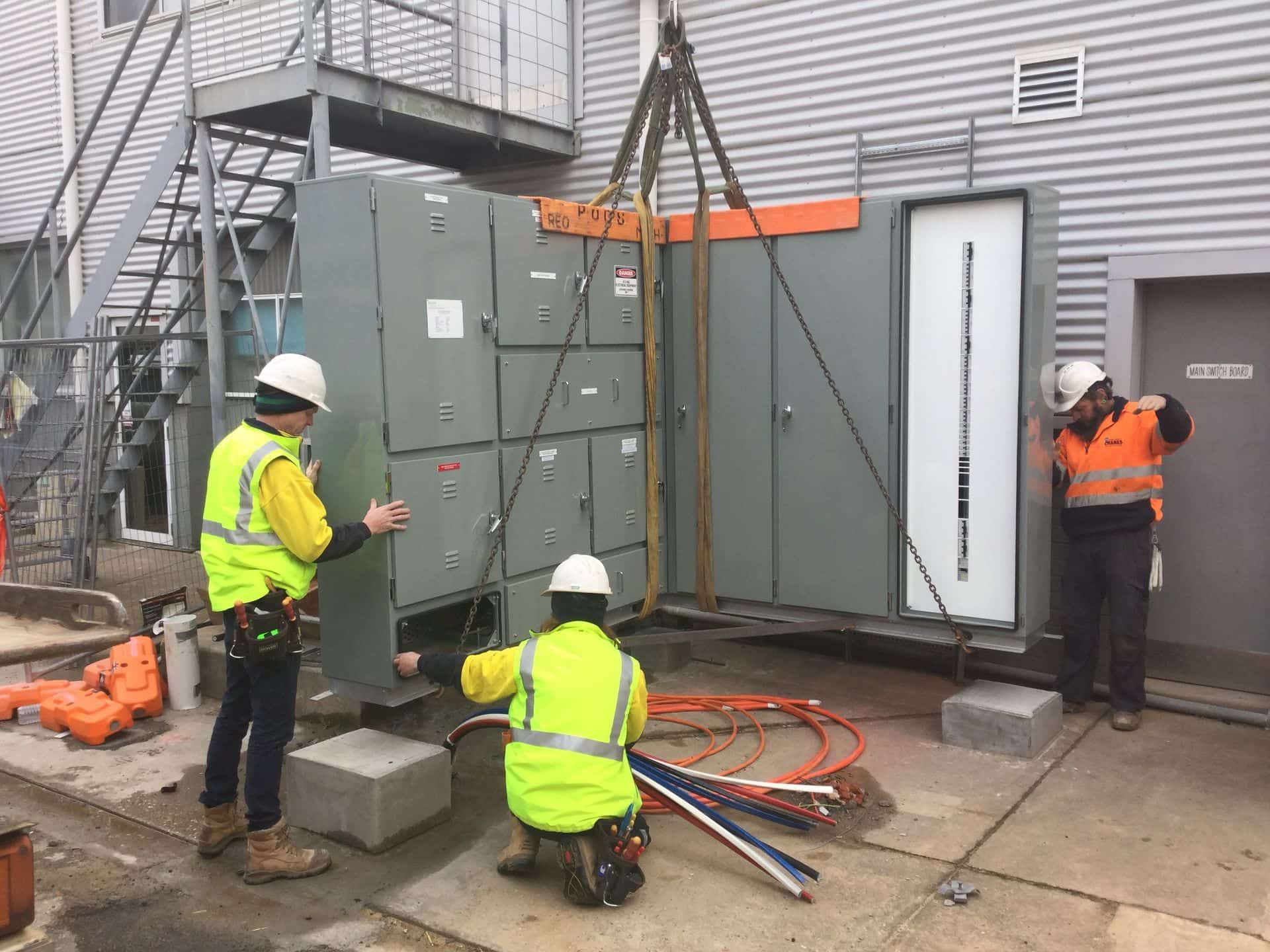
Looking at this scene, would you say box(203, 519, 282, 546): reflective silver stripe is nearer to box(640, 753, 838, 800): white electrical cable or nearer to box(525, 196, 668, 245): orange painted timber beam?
box(640, 753, 838, 800): white electrical cable

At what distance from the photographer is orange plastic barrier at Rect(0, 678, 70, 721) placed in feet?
22.2

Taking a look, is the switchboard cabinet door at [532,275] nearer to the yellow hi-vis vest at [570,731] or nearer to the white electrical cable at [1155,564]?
the yellow hi-vis vest at [570,731]

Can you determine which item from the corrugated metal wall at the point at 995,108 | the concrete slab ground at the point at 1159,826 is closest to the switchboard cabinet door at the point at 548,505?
the concrete slab ground at the point at 1159,826

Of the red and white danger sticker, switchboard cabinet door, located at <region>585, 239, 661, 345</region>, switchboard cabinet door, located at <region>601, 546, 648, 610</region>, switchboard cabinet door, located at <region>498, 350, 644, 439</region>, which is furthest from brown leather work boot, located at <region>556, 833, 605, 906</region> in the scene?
the red and white danger sticker

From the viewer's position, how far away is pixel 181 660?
6.81 meters

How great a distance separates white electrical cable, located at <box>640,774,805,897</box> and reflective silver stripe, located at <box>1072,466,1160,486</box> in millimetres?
3226

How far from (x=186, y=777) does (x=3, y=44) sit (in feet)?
34.4

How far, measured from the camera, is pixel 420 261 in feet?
16.9

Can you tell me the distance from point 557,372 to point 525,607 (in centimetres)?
133

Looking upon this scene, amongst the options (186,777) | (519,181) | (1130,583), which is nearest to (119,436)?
(519,181)

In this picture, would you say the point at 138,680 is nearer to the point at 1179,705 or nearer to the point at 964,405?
Answer: the point at 964,405

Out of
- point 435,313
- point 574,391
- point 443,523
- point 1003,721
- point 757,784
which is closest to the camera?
point 757,784

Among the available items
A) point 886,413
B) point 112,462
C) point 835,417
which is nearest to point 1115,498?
point 886,413

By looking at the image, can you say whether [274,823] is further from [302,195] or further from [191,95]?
[191,95]
